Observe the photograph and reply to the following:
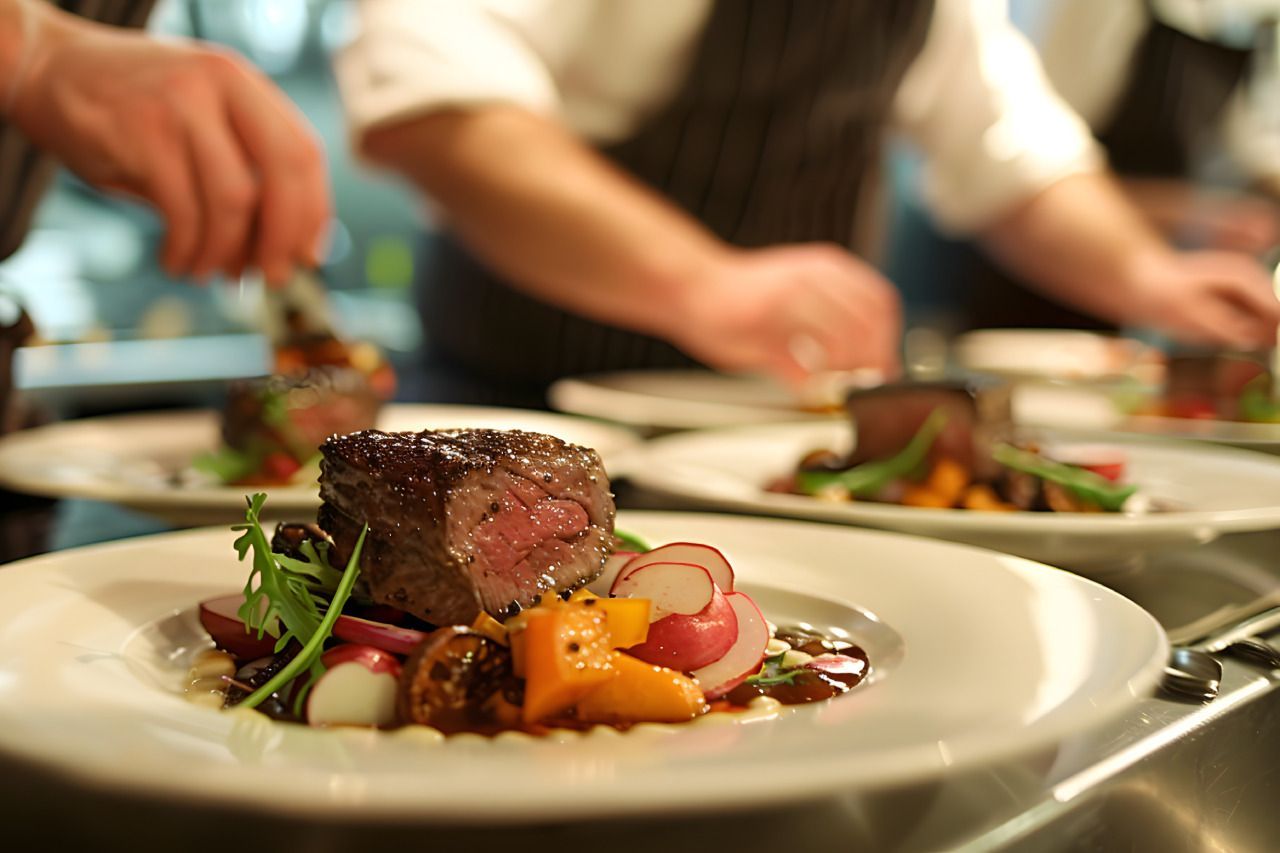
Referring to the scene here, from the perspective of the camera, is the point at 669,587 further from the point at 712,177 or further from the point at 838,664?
the point at 712,177

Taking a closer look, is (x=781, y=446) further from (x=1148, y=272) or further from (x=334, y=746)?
(x=1148, y=272)

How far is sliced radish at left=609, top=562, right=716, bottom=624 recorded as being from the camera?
1125mm

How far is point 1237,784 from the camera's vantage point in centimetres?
104

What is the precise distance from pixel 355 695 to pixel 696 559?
42cm

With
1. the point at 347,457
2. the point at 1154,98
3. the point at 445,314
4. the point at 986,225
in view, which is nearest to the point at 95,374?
the point at 445,314

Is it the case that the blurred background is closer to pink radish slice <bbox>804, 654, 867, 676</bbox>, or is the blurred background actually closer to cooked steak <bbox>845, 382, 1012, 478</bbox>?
cooked steak <bbox>845, 382, 1012, 478</bbox>

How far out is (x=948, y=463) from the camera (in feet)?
6.75

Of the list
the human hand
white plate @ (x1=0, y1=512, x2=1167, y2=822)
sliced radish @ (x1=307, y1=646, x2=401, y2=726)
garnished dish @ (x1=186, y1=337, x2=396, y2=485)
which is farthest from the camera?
the human hand

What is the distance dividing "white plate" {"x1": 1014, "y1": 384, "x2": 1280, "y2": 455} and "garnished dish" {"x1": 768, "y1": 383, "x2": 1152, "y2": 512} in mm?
434

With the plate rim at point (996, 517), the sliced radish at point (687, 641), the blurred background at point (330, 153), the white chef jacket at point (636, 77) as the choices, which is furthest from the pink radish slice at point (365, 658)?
the blurred background at point (330, 153)

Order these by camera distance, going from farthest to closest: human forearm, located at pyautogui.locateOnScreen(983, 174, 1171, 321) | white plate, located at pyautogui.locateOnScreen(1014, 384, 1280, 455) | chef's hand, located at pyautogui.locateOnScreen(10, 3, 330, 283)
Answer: human forearm, located at pyautogui.locateOnScreen(983, 174, 1171, 321), white plate, located at pyautogui.locateOnScreen(1014, 384, 1280, 455), chef's hand, located at pyautogui.locateOnScreen(10, 3, 330, 283)

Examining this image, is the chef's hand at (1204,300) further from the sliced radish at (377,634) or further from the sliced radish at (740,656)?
the sliced radish at (377,634)

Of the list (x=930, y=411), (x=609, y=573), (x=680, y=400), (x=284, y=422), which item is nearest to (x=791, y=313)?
(x=680, y=400)

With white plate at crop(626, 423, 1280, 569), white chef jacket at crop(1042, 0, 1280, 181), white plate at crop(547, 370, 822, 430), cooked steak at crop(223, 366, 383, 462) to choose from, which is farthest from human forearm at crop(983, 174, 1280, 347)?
cooked steak at crop(223, 366, 383, 462)
